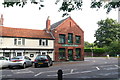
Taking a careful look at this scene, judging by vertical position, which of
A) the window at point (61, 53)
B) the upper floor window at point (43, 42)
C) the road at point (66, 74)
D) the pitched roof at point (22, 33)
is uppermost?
the pitched roof at point (22, 33)

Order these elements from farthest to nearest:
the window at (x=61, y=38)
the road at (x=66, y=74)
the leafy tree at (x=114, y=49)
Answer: the leafy tree at (x=114, y=49) < the window at (x=61, y=38) < the road at (x=66, y=74)

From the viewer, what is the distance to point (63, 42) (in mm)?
31609

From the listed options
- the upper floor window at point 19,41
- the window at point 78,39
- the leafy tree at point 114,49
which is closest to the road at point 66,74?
the upper floor window at point 19,41

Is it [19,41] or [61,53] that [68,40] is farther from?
[19,41]

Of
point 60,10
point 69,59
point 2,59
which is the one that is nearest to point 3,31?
point 2,59

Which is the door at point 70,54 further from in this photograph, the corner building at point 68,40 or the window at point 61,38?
the window at point 61,38

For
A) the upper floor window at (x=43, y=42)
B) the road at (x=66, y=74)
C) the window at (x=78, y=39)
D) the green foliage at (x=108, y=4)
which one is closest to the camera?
the green foliage at (x=108, y=4)

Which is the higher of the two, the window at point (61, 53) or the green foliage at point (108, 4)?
the green foliage at point (108, 4)

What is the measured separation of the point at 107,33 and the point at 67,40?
131 ft

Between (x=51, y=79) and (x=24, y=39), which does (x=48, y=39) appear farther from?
(x=51, y=79)

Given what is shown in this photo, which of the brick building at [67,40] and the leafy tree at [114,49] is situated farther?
the leafy tree at [114,49]

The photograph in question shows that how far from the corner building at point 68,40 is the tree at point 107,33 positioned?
34161mm

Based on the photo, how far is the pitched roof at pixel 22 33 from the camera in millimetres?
27597

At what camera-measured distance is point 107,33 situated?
66.7 meters
